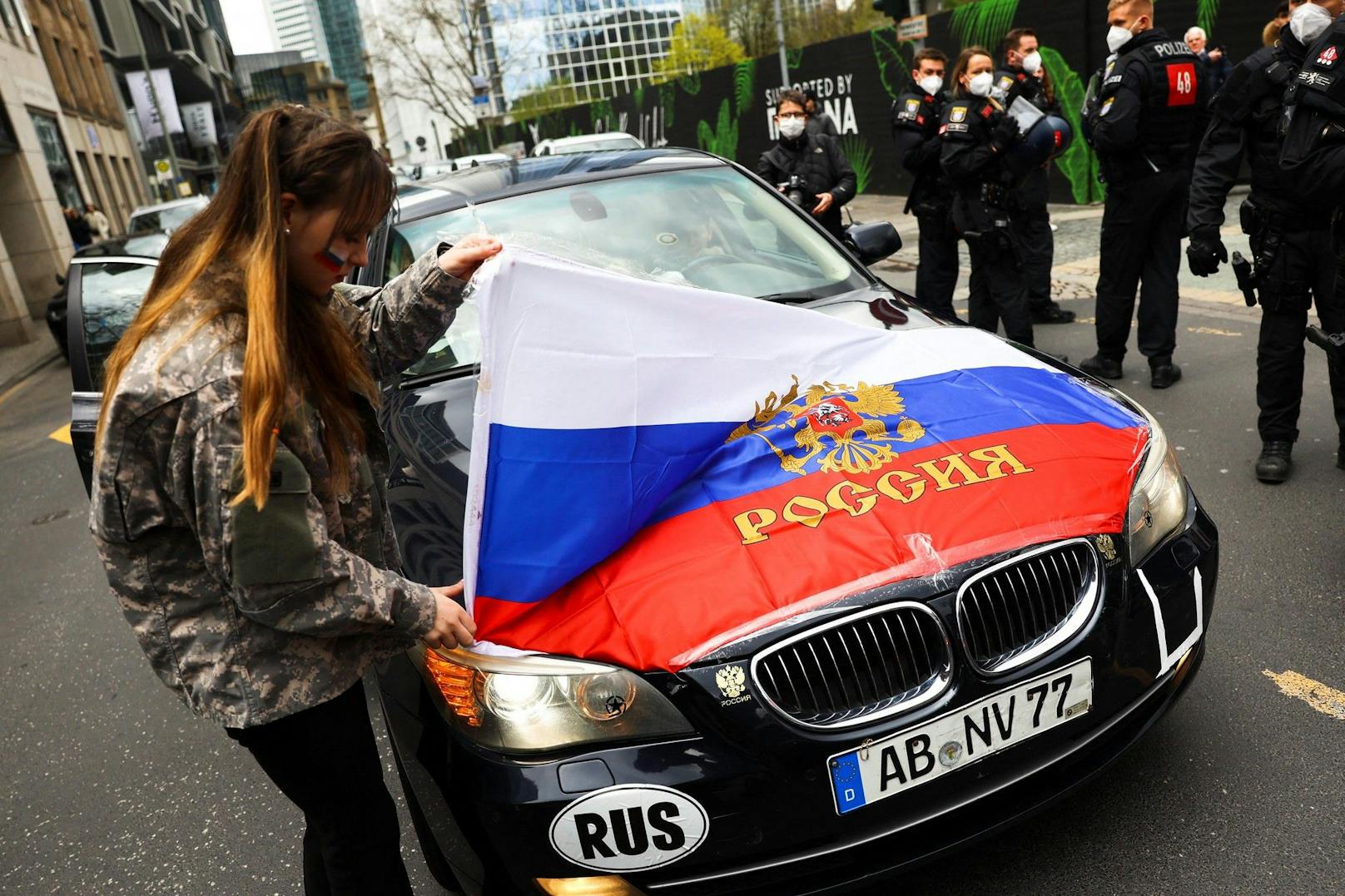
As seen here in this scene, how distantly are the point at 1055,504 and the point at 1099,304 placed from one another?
13.5 feet

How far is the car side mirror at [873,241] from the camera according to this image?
13.0ft

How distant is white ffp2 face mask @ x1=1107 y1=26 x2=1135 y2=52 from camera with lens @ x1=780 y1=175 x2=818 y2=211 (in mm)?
2738

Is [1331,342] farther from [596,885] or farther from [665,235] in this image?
[596,885]

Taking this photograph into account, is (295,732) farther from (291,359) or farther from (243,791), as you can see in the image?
(243,791)

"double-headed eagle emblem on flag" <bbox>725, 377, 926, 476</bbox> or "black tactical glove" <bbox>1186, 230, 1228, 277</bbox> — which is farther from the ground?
"double-headed eagle emblem on flag" <bbox>725, 377, 926, 476</bbox>

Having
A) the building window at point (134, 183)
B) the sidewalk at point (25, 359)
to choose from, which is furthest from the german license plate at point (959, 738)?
the building window at point (134, 183)

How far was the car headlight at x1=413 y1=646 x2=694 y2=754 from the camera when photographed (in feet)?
6.10

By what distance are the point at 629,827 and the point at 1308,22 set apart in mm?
3922

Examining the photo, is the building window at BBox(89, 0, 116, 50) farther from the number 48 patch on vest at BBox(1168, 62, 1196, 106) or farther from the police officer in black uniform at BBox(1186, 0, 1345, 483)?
the police officer in black uniform at BBox(1186, 0, 1345, 483)

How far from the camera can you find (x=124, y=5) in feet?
134

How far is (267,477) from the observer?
1.49 m

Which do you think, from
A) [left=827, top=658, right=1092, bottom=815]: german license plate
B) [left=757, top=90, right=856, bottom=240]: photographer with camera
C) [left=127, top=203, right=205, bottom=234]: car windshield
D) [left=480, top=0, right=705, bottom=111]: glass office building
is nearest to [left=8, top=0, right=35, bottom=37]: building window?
[left=127, top=203, right=205, bottom=234]: car windshield

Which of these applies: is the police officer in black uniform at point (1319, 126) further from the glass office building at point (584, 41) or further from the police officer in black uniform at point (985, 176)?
the glass office building at point (584, 41)

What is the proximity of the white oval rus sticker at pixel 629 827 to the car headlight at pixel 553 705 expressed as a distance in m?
0.10
